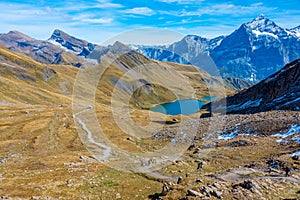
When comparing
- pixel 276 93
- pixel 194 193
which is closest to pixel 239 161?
pixel 194 193

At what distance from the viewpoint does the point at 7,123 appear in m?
130

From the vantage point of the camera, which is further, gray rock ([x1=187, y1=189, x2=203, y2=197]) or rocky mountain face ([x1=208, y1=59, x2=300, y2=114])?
rocky mountain face ([x1=208, y1=59, x2=300, y2=114])

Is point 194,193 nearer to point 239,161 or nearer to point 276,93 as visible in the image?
point 239,161

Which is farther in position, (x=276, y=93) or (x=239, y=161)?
(x=276, y=93)

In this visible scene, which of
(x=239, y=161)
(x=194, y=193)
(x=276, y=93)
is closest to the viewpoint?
(x=194, y=193)

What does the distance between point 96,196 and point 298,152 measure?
34.2 meters

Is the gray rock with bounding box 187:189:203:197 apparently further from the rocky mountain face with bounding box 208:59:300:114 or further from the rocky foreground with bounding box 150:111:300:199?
the rocky mountain face with bounding box 208:59:300:114

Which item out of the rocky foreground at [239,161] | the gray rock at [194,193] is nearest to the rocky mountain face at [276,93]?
the rocky foreground at [239,161]

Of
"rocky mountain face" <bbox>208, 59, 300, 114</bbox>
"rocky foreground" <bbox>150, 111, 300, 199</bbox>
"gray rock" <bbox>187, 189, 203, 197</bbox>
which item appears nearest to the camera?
"gray rock" <bbox>187, 189, 203, 197</bbox>

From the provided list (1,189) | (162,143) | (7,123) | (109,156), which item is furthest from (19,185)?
(7,123)

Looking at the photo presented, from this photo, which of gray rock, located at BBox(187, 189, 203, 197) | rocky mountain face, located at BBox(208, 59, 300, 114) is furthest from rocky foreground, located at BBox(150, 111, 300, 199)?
rocky mountain face, located at BBox(208, 59, 300, 114)

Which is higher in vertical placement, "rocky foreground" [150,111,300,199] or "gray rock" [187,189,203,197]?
"gray rock" [187,189,203,197]

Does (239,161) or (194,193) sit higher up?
(194,193)

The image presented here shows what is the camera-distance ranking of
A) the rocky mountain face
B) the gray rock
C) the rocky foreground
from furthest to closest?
the rocky mountain face
the rocky foreground
the gray rock
